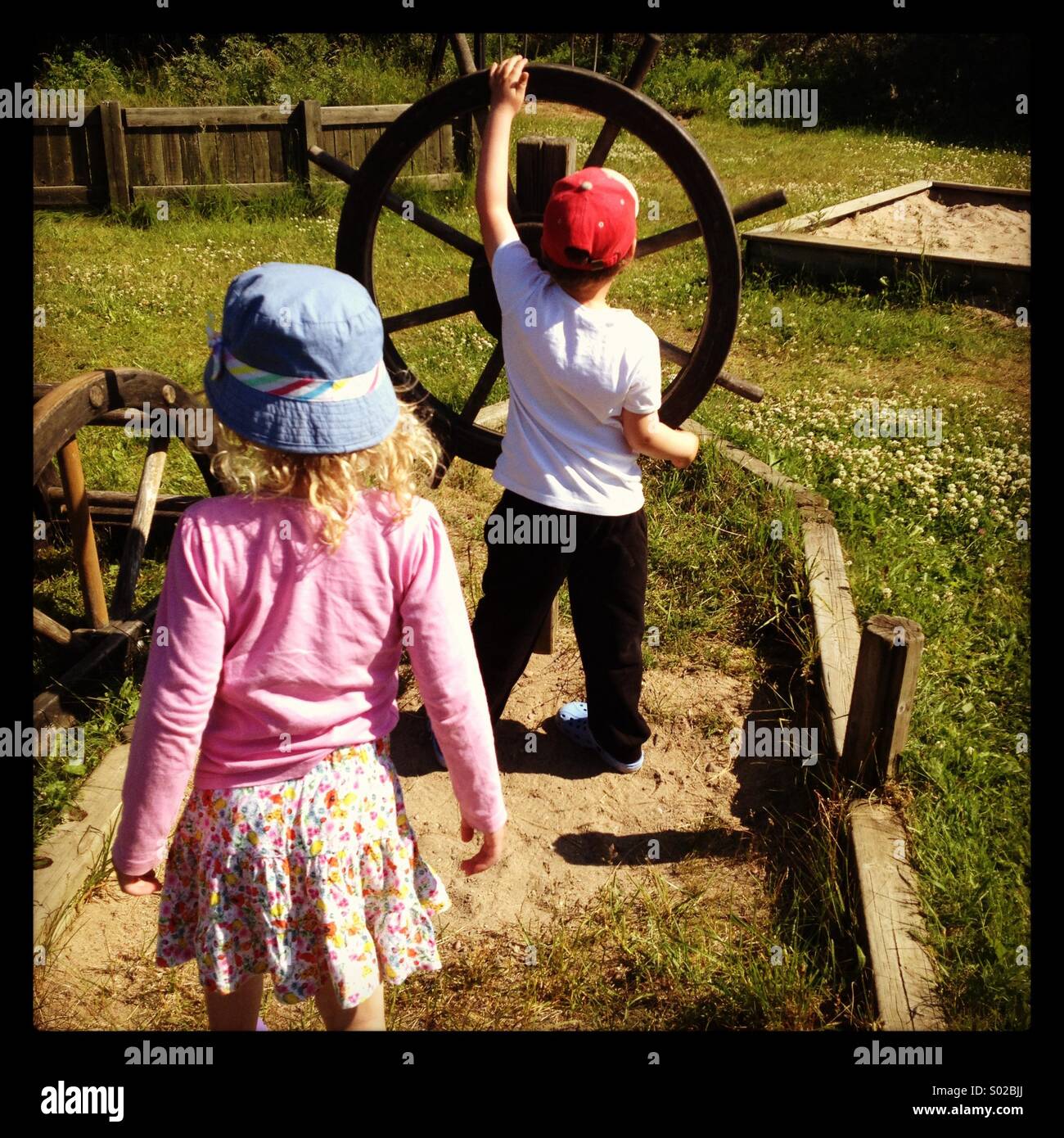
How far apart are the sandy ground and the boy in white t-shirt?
5590mm

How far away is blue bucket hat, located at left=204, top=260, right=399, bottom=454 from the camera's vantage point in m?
1.53

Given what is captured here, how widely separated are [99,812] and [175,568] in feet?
4.93

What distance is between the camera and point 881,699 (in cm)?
272

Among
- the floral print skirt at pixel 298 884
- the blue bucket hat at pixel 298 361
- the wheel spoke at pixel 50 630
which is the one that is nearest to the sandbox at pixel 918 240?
the wheel spoke at pixel 50 630

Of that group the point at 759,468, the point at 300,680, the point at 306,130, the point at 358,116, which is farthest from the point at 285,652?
the point at 358,116

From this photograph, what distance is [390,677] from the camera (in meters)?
1.83

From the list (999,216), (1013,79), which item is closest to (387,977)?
(999,216)

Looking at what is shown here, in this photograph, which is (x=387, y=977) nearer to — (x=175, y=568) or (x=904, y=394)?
(x=175, y=568)

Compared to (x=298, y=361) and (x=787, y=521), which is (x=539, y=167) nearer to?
(x=298, y=361)

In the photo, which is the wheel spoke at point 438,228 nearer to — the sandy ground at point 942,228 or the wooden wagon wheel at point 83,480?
the wooden wagon wheel at point 83,480

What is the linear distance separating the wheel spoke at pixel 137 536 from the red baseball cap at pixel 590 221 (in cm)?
154

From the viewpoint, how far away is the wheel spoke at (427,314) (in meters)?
3.10

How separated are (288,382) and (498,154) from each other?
127 centimetres

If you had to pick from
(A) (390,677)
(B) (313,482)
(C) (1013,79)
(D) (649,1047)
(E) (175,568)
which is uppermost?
(C) (1013,79)
